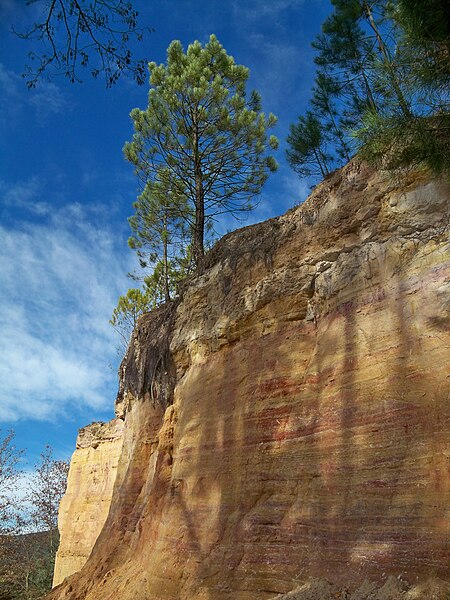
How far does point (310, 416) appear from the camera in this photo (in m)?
7.94

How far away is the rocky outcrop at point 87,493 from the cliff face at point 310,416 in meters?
6.26

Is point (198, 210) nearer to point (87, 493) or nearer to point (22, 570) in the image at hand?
point (87, 493)

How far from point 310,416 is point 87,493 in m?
14.4

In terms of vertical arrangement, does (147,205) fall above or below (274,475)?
above

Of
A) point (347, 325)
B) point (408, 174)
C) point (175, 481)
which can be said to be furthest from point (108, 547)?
point (408, 174)

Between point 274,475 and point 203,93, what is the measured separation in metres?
13.4

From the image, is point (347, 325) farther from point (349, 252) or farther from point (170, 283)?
point (170, 283)

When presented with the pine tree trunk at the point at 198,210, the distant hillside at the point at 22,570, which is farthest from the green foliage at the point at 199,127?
the distant hillside at the point at 22,570

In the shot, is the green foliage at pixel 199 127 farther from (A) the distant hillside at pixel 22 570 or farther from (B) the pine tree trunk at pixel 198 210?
(A) the distant hillside at pixel 22 570

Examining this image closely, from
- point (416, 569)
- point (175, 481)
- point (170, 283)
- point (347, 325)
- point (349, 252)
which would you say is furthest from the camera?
point (170, 283)

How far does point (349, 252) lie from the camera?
28.2 ft

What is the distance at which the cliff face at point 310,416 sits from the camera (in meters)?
6.29

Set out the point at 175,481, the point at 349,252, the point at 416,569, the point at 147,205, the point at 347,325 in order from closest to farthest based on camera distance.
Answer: the point at 416,569
the point at 347,325
the point at 349,252
the point at 175,481
the point at 147,205

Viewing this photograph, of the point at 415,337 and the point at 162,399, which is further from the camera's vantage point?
the point at 162,399
